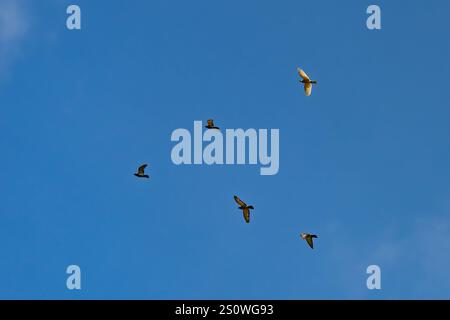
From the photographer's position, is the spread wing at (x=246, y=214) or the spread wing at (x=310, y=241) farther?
the spread wing at (x=310, y=241)

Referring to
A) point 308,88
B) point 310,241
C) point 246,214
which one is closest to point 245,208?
point 246,214

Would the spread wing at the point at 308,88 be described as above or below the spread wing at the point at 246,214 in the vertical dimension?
above

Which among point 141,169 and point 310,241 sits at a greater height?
point 141,169

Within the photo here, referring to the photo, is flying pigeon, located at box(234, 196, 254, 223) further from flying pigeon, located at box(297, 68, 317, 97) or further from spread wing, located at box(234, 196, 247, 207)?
flying pigeon, located at box(297, 68, 317, 97)

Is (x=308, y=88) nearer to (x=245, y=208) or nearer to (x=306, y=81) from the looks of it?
(x=306, y=81)

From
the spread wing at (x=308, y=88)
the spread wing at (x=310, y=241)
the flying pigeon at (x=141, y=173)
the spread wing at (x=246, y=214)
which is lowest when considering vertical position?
the spread wing at (x=310, y=241)

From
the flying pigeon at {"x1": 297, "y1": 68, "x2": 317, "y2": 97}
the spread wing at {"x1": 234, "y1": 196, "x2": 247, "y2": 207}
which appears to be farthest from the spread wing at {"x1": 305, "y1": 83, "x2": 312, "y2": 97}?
the spread wing at {"x1": 234, "y1": 196, "x2": 247, "y2": 207}

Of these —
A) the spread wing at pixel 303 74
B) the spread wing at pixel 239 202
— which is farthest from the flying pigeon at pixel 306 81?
the spread wing at pixel 239 202

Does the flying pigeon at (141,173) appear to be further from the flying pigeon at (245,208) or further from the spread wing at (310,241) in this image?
the spread wing at (310,241)

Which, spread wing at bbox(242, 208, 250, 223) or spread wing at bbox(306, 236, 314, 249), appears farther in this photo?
spread wing at bbox(306, 236, 314, 249)
